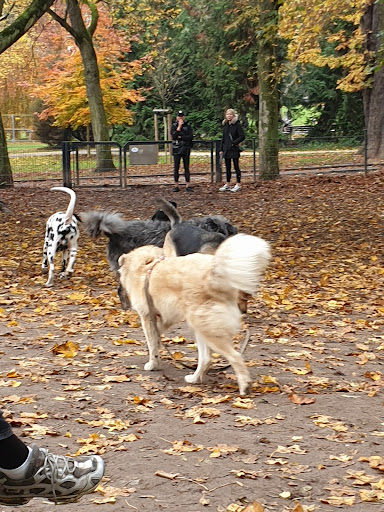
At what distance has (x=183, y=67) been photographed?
4709 centimetres

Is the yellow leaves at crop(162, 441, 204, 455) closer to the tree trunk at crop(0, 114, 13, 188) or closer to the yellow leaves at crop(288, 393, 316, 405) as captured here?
the yellow leaves at crop(288, 393, 316, 405)

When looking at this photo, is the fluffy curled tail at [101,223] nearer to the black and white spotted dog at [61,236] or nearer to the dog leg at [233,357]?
the black and white spotted dog at [61,236]

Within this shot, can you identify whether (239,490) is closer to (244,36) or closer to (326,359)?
(326,359)

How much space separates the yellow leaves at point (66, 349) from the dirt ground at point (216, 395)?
1cm

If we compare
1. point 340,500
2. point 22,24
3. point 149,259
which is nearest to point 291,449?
point 340,500

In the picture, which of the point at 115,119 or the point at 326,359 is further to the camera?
the point at 115,119

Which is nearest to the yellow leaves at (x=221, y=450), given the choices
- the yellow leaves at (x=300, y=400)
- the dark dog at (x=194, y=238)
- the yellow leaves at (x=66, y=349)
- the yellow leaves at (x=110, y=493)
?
the yellow leaves at (x=110, y=493)

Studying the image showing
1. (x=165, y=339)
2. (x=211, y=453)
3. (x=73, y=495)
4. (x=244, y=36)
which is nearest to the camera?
(x=73, y=495)

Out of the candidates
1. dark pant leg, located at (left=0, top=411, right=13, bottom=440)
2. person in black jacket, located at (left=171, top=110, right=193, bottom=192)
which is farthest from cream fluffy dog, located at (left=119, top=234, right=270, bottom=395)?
person in black jacket, located at (left=171, top=110, right=193, bottom=192)

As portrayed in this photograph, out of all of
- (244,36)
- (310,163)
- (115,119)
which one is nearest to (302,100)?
(244,36)

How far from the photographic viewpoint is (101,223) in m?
9.22

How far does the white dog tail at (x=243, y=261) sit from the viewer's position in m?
5.78

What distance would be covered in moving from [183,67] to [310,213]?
1218 inches

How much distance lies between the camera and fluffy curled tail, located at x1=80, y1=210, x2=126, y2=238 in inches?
362
